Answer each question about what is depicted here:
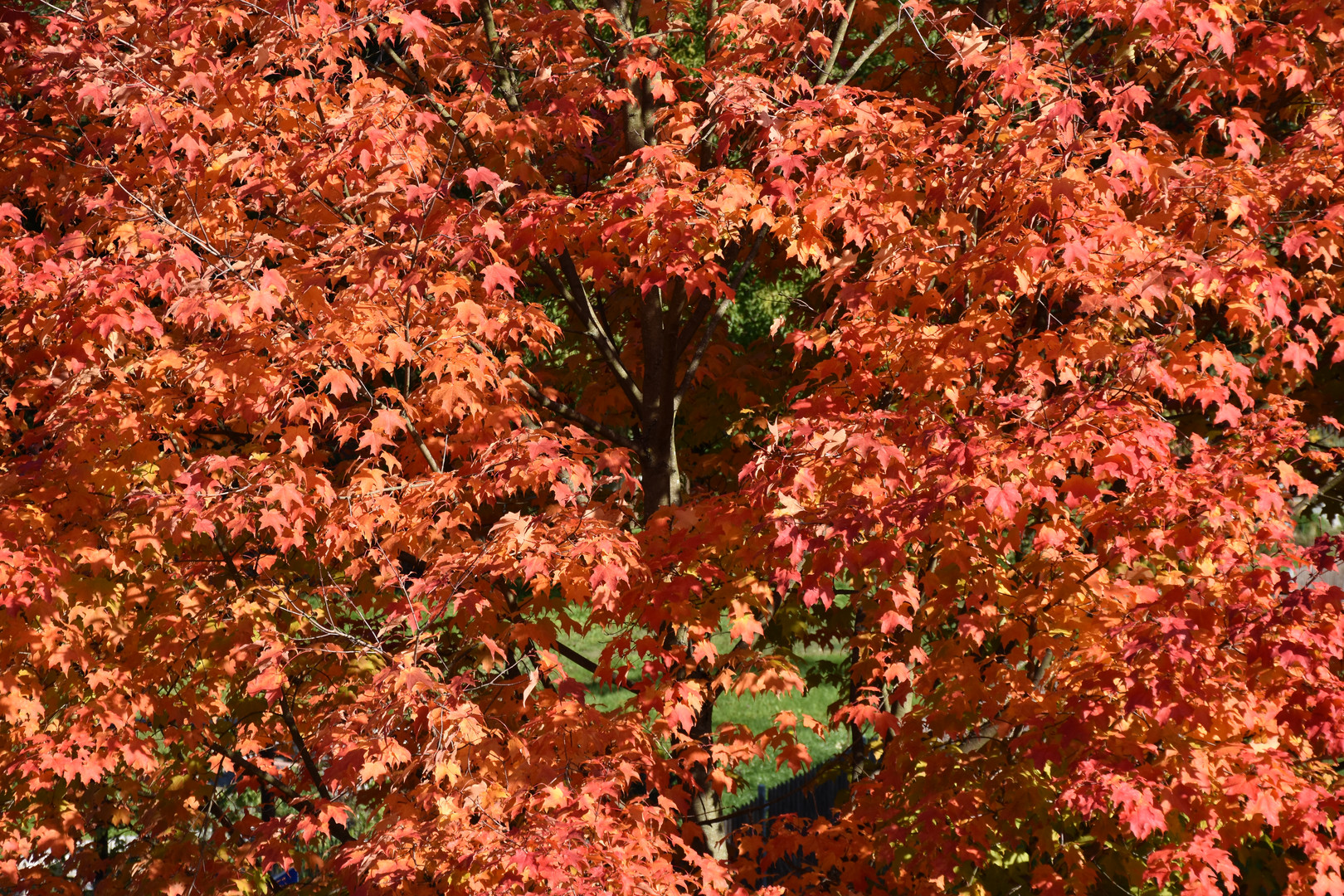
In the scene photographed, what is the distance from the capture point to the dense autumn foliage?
4.98m

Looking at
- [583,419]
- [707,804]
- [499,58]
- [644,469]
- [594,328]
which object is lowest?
[707,804]

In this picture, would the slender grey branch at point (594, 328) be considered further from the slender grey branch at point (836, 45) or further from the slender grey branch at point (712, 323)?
the slender grey branch at point (836, 45)

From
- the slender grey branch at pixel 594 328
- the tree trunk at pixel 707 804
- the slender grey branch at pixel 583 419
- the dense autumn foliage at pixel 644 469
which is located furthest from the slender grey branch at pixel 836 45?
the tree trunk at pixel 707 804

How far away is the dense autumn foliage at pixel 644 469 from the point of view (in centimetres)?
498

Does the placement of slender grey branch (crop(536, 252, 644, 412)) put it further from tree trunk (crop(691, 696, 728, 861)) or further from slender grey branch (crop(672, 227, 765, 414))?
tree trunk (crop(691, 696, 728, 861))

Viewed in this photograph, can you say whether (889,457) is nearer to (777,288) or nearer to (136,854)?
(136,854)

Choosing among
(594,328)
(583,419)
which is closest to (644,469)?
(583,419)

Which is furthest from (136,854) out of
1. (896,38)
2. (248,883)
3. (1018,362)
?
(896,38)

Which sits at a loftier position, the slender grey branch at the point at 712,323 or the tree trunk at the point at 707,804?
the slender grey branch at the point at 712,323

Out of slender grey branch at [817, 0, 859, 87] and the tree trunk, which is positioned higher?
slender grey branch at [817, 0, 859, 87]

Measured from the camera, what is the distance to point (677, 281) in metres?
6.70

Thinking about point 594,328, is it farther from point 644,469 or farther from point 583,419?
point 644,469

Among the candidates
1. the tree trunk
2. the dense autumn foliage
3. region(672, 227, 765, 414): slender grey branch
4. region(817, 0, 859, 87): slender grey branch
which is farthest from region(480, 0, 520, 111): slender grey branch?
the tree trunk

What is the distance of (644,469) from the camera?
7.04m
